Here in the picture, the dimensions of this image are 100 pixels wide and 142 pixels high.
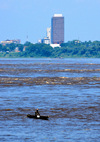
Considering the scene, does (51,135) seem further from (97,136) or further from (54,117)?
(54,117)

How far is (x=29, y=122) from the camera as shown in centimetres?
3136

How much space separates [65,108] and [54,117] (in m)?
4.72

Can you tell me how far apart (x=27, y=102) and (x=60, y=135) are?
Answer: 15158 millimetres

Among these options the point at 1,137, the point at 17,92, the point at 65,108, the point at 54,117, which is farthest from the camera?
the point at 17,92

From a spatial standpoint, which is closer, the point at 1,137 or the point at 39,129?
the point at 1,137

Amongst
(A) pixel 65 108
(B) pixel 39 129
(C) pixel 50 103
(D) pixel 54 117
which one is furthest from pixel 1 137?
(C) pixel 50 103

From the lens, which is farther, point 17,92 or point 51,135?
point 17,92

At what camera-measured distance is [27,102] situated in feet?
138

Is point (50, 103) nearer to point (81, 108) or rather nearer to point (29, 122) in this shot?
point (81, 108)

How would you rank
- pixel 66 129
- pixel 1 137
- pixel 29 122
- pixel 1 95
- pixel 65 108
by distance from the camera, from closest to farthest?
1. pixel 1 137
2. pixel 66 129
3. pixel 29 122
4. pixel 65 108
5. pixel 1 95

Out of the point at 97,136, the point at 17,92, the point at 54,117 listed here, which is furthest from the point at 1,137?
the point at 17,92

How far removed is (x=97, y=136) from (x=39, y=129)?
3.78m

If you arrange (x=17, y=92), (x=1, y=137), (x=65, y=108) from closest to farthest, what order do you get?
1. (x=1, y=137)
2. (x=65, y=108)
3. (x=17, y=92)

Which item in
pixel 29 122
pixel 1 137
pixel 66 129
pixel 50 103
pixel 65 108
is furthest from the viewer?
pixel 50 103
